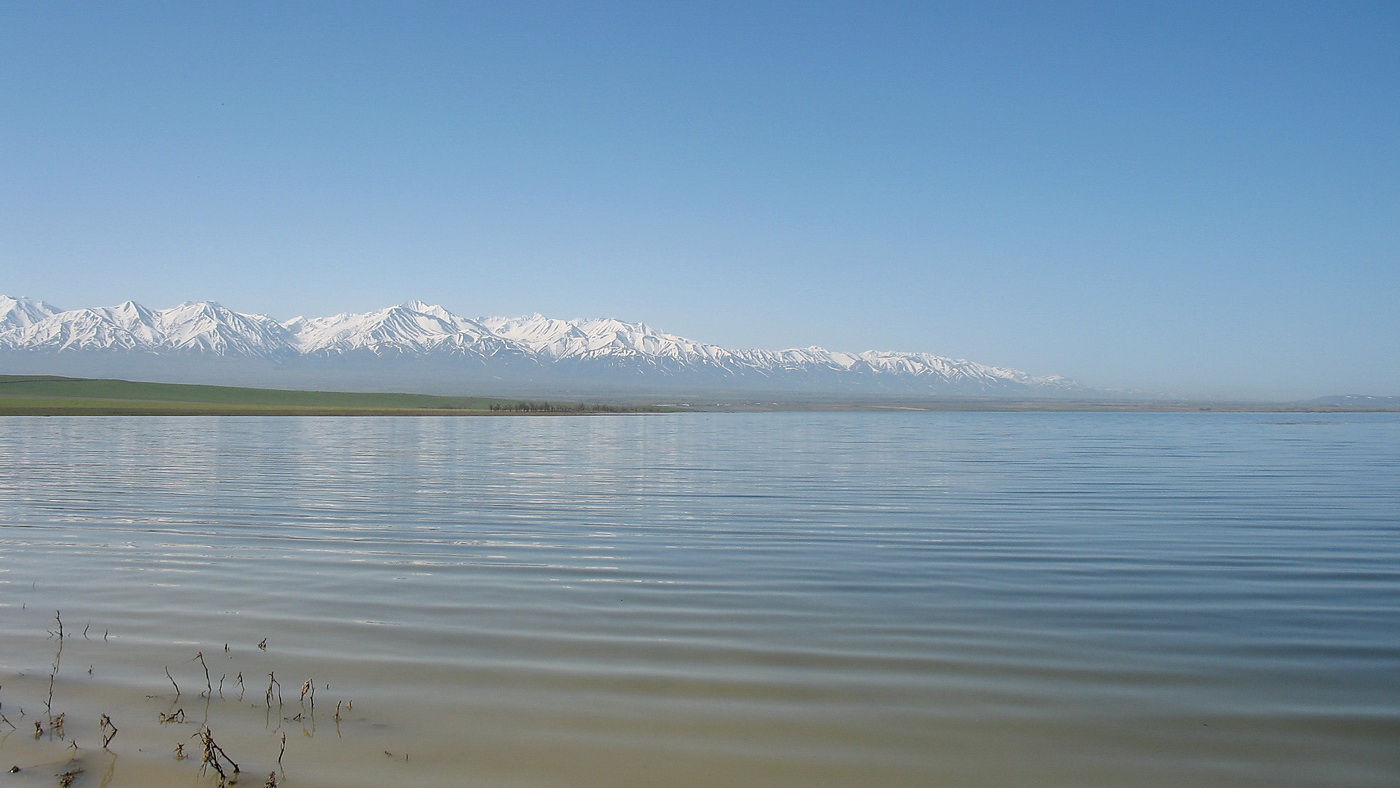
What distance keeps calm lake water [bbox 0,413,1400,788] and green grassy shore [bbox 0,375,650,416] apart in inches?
3162

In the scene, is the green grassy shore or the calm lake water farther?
the green grassy shore

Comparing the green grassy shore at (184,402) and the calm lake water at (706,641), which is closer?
the calm lake water at (706,641)

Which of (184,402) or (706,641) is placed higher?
(184,402)

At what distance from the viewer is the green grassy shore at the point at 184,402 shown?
91312 millimetres

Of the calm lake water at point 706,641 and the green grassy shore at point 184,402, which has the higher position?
the green grassy shore at point 184,402

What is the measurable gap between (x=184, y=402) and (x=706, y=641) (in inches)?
4821

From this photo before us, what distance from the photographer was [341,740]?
6.51 meters

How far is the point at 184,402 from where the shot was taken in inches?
4540

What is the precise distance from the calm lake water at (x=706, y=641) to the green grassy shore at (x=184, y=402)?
8033 centimetres

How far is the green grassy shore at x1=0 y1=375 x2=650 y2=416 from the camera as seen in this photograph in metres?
91.3

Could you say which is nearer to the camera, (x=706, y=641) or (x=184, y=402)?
(x=706, y=641)

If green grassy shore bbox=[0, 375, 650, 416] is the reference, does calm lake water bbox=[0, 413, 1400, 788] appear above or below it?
below

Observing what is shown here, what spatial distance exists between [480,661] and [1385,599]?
10.2m

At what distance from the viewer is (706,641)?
913 centimetres
